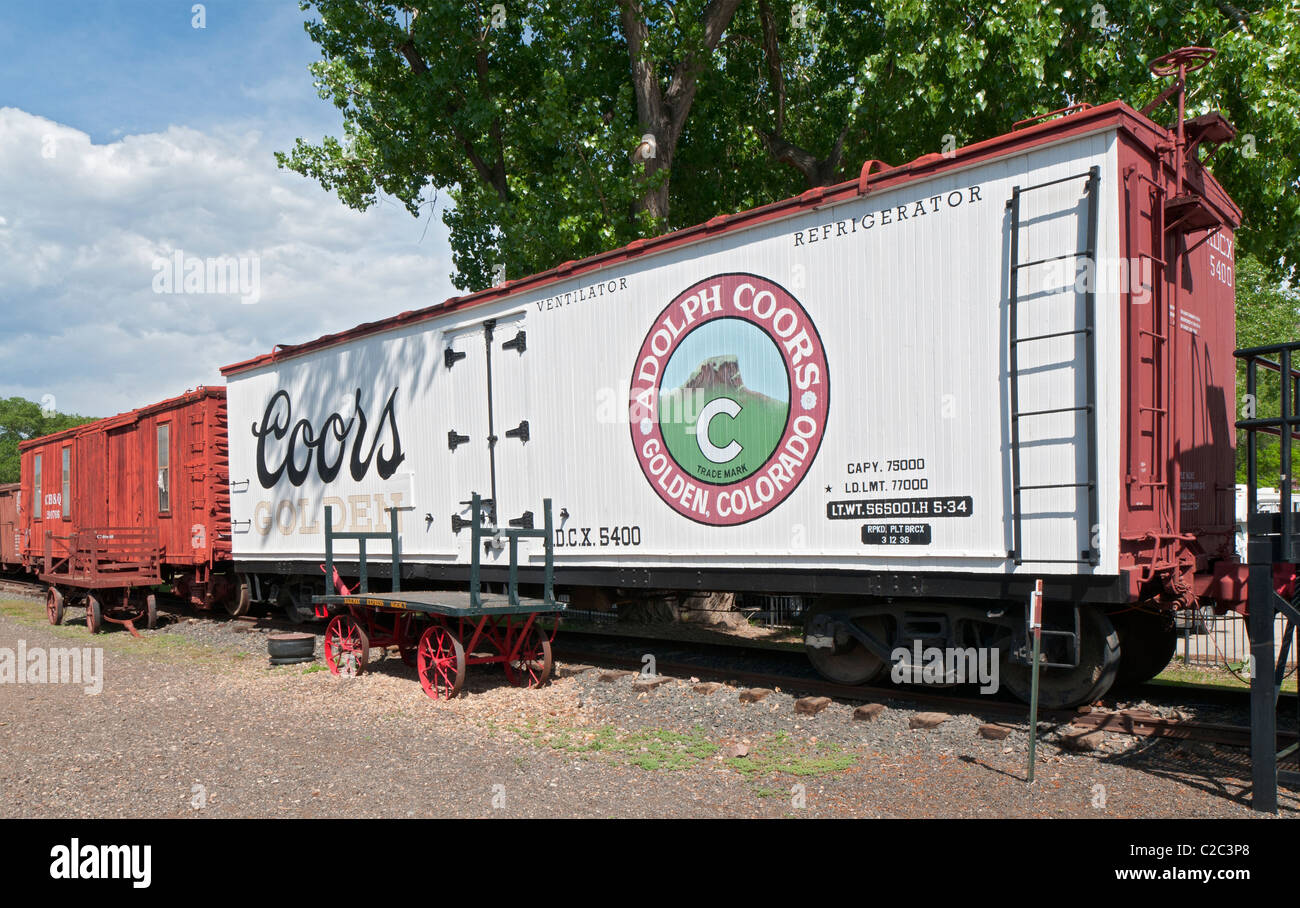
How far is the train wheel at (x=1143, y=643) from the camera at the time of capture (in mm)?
7332

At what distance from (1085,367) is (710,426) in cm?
308

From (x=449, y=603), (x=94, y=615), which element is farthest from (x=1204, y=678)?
(x=94, y=615)

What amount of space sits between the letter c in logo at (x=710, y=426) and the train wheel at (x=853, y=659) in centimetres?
172

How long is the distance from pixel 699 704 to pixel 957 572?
7.97 ft

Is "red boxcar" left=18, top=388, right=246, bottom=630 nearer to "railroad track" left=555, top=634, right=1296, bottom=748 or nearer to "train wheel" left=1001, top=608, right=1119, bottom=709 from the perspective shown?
"railroad track" left=555, top=634, right=1296, bottom=748

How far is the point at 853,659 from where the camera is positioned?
25.7ft

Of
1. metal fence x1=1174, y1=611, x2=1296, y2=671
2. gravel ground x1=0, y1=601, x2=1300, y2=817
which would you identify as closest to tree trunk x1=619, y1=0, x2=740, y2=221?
gravel ground x1=0, y1=601, x2=1300, y2=817

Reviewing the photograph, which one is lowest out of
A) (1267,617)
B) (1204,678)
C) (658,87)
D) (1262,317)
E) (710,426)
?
(1204,678)

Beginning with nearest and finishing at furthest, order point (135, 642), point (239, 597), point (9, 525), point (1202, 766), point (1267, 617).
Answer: point (1267, 617) < point (1202, 766) < point (135, 642) < point (239, 597) < point (9, 525)

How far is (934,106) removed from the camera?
36.6 ft

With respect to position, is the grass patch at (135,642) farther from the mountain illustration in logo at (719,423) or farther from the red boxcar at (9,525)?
the red boxcar at (9,525)

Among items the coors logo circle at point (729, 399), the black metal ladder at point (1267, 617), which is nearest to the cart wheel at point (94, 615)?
the coors logo circle at point (729, 399)

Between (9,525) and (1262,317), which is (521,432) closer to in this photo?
(9,525)
